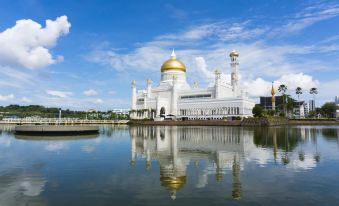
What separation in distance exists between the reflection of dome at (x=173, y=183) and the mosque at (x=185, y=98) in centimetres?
6861

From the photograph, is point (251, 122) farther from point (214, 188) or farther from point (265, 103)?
point (265, 103)

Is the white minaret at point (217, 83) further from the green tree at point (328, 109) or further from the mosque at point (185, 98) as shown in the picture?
the green tree at point (328, 109)

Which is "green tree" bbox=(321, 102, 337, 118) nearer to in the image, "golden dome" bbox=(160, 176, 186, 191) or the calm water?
the calm water

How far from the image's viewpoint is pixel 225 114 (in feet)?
262

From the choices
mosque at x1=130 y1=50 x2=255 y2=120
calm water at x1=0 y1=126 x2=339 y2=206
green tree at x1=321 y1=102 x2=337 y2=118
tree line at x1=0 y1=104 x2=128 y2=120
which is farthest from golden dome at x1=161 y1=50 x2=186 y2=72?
calm water at x1=0 y1=126 x2=339 y2=206

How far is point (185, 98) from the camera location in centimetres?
9075

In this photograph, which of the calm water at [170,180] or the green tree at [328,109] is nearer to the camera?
the calm water at [170,180]

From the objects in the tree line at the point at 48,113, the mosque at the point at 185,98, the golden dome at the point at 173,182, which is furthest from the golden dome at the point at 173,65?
the golden dome at the point at 173,182

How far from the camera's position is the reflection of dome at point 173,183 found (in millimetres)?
8977

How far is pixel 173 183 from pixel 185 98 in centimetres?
8141

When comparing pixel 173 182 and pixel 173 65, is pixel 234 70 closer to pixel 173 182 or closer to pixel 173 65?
pixel 173 65

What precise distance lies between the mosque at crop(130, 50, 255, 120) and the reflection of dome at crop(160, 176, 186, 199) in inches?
2701

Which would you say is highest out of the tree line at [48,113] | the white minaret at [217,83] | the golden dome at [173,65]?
the golden dome at [173,65]

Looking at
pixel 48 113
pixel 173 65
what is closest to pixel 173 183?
pixel 173 65
